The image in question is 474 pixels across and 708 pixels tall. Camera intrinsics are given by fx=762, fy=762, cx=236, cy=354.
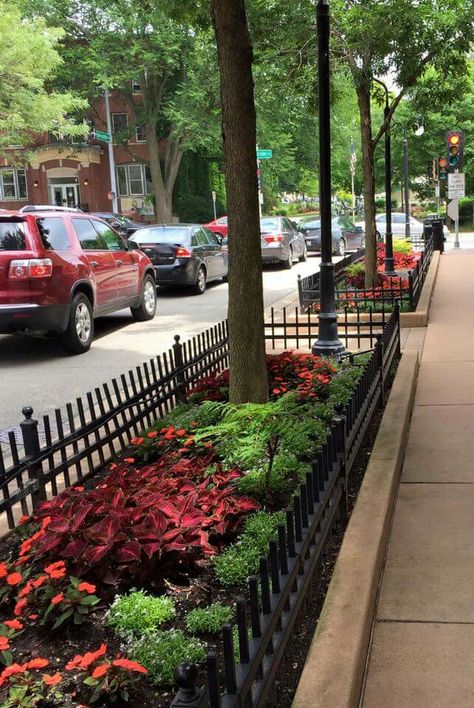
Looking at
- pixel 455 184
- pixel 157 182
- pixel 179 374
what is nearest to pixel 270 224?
pixel 455 184

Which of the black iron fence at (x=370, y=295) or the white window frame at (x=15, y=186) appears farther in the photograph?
the white window frame at (x=15, y=186)

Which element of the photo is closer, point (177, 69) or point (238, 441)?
point (238, 441)

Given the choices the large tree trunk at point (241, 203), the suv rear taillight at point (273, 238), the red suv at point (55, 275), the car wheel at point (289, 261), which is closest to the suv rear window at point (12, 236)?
the red suv at point (55, 275)

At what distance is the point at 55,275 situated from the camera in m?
9.68

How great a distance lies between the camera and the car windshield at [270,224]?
73.7 ft

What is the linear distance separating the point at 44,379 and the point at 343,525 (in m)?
5.53

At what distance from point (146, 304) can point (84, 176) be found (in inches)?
1594

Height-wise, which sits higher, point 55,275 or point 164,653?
point 55,275

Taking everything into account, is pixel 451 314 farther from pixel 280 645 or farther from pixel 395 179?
pixel 395 179

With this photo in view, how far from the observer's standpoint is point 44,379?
874 centimetres

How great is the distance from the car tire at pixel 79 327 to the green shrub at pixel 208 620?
24.6ft

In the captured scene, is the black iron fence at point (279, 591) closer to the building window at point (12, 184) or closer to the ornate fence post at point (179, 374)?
the ornate fence post at point (179, 374)

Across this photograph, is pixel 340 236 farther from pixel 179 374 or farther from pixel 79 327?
pixel 179 374

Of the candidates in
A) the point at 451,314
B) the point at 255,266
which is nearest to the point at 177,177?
the point at 451,314
